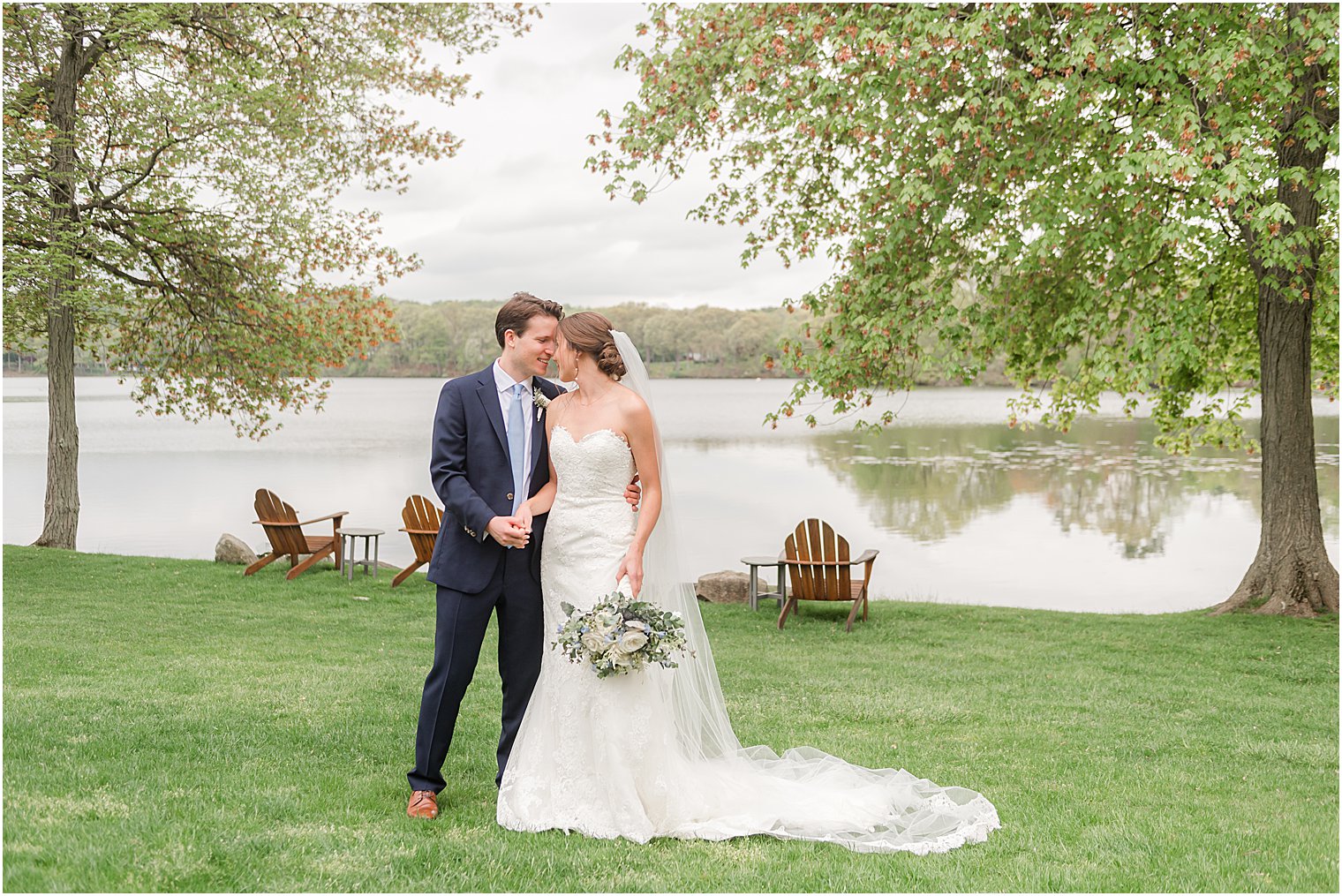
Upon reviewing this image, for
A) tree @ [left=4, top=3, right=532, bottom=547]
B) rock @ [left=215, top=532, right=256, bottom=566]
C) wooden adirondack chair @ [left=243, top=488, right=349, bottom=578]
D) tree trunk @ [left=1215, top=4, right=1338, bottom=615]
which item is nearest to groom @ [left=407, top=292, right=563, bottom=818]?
wooden adirondack chair @ [left=243, top=488, right=349, bottom=578]

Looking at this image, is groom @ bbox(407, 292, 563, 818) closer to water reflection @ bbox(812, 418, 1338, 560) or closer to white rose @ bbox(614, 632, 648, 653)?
white rose @ bbox(614, 632, 648, 653)

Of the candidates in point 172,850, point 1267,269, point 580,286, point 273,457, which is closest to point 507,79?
point 1267,269

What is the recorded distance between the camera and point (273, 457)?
115 feet

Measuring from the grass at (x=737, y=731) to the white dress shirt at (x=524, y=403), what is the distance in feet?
4.37

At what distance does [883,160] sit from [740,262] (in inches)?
88.3

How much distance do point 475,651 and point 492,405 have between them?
992mm

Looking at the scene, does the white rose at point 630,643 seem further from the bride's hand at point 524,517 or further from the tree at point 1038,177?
the tree at point 1038,177

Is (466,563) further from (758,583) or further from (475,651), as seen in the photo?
(758,583)

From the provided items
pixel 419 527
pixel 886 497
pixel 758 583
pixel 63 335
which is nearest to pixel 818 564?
pixel 758 583

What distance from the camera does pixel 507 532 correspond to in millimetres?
4117

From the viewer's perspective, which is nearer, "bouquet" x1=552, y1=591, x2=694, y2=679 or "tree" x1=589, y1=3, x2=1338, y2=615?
"bouquet" x1=552, y1=591, x2=694, y2=679

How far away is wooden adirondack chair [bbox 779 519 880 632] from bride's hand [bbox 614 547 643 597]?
18.3 feet

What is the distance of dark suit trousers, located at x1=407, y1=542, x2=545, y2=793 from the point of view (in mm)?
4305

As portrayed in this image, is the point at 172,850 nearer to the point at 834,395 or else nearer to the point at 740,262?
the point at 834,395
